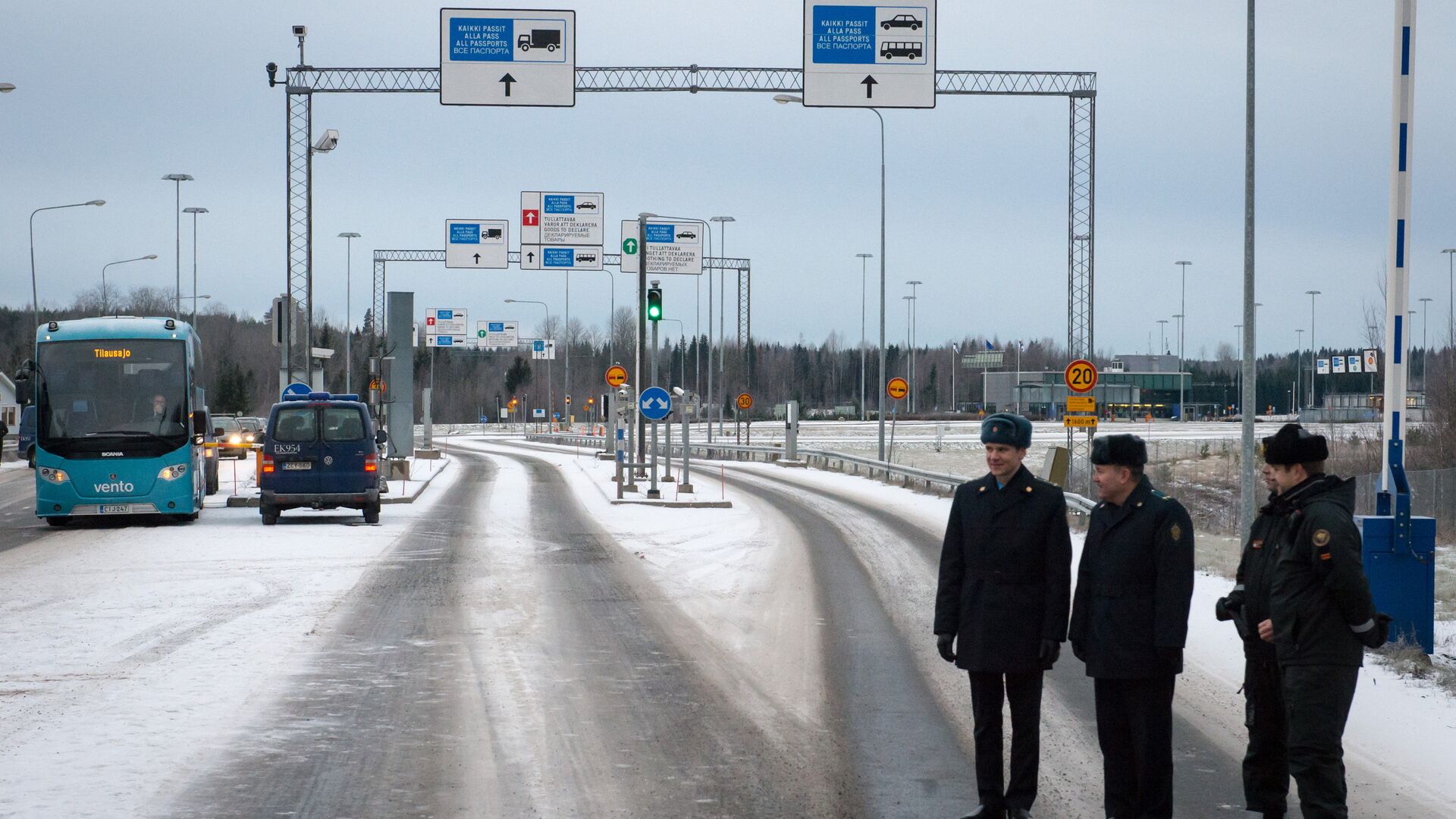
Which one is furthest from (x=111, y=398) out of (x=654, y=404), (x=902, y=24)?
(x=902, y=24)

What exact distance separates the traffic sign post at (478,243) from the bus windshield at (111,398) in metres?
20.5

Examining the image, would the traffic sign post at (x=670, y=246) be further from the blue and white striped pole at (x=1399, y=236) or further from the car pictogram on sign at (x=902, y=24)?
the blue and white striped pole at (x=1399, y=236)

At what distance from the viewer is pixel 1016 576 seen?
607 centimetres

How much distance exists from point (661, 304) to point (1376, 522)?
65.3ft

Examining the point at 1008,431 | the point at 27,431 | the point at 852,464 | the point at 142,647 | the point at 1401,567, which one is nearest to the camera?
the point at 1008,431

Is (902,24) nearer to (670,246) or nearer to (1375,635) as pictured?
(1375,635)

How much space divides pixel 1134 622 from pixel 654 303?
23.3 m

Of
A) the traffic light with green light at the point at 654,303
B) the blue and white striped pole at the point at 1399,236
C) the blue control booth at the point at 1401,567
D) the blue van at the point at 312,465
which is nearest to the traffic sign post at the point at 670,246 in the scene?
the traffic light with green light at the point at 654,303

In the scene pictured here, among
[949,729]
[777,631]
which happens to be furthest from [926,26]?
[949,729]

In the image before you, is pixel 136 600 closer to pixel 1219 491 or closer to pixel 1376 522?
pixel 1376 522

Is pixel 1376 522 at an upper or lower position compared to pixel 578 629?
upper

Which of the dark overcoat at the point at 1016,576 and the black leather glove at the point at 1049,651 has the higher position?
the dark overcoat at the point at 1016,576

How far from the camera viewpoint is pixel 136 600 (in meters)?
13.4

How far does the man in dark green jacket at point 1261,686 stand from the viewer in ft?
A: 20.1
